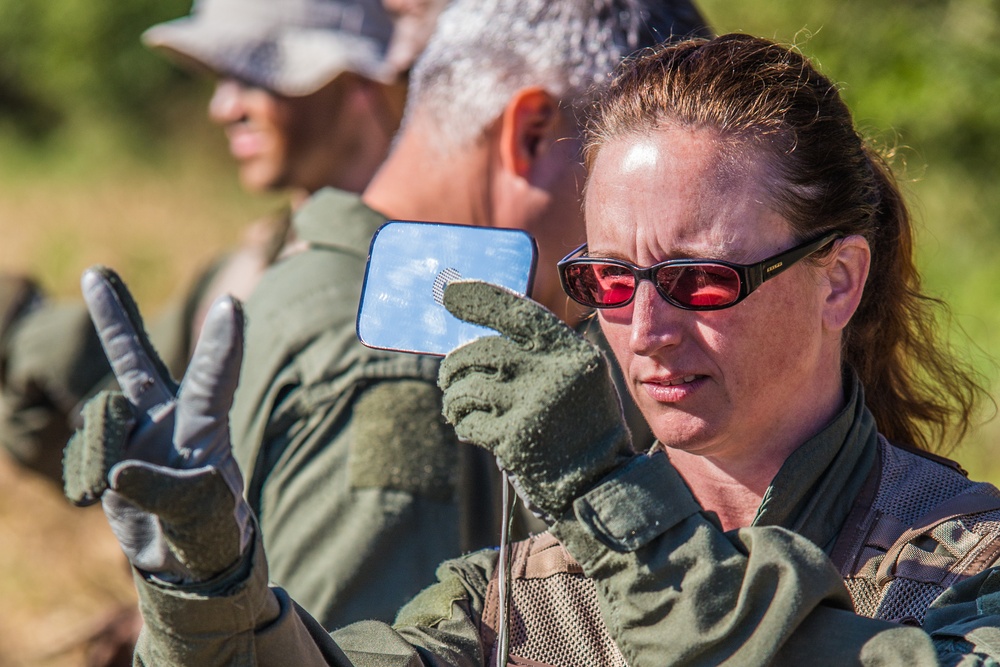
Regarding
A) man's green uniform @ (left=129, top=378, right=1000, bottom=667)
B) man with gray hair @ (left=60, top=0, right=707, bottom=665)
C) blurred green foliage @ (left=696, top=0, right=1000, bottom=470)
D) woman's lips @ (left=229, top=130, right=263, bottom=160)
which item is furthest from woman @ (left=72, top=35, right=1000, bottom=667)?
blurred green foliage @ (left=696, top=0, right=1000, bottom=470)

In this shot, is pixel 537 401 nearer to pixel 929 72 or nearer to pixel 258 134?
pixel 258 134

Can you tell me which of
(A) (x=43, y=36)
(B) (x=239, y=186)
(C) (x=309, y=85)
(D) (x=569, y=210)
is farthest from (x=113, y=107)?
(D) (x=569, y=210)

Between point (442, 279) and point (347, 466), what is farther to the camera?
point (347, 466)

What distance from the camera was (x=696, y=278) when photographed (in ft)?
5.29

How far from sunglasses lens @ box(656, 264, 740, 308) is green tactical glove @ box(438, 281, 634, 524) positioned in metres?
0.26

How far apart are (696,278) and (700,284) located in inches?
0.4

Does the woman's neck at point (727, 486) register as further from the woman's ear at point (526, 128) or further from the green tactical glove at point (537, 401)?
the woman's ear at point (526, 128)

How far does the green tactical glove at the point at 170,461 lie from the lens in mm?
1290

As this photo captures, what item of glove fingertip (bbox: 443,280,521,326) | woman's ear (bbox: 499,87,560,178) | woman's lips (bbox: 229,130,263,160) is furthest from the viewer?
woman's lips (bbox: 229,130,263,160)

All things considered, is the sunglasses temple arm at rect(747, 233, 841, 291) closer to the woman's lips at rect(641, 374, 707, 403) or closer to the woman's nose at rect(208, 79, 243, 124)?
the woman's lips at rect(641, 374, 707, 403)

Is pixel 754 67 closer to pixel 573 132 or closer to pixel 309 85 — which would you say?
pixel 573 132

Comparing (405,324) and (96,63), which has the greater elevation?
(405,324)

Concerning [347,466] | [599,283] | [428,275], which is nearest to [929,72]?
[347,466]

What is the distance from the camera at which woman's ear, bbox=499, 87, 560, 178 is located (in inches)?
102
